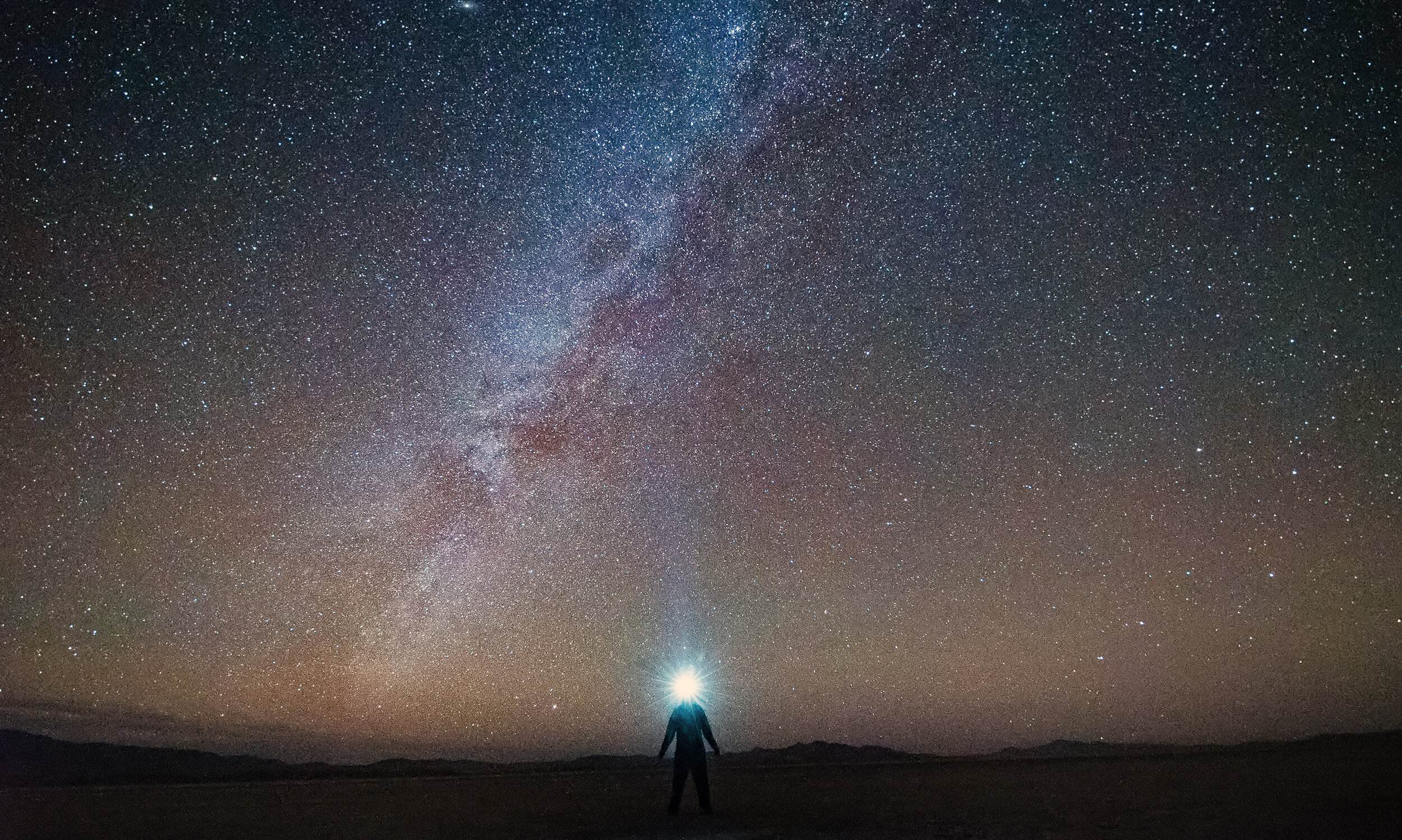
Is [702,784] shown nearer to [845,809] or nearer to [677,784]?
[677,784]

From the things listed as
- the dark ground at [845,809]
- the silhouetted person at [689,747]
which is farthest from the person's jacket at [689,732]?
the dark ground at [845,809]

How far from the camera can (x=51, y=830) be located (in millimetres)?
9906

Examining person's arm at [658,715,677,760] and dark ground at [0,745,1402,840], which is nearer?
dark ground at [0,745,1402,840]

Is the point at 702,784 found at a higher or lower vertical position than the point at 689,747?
lower

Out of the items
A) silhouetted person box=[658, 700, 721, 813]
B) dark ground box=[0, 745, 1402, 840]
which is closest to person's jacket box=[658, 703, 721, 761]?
silhouetted person box=[658, 700, 721, 813]

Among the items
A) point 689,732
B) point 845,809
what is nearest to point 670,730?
point 689,732

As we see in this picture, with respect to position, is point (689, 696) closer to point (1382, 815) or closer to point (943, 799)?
point (943, 799)

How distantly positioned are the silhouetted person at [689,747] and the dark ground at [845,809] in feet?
0.91

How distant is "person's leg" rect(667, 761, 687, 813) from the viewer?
32.2ft

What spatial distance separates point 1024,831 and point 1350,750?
2228cm

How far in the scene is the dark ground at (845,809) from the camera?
7.34 metres

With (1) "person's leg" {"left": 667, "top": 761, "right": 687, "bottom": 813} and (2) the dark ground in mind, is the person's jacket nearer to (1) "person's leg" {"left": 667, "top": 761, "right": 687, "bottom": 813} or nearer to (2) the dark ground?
(1) "person's leg" {"left": 667, "top": 761, "right": 687, "bottom": 813}

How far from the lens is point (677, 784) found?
32.5 feet

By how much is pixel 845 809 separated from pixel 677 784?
1997 mm
